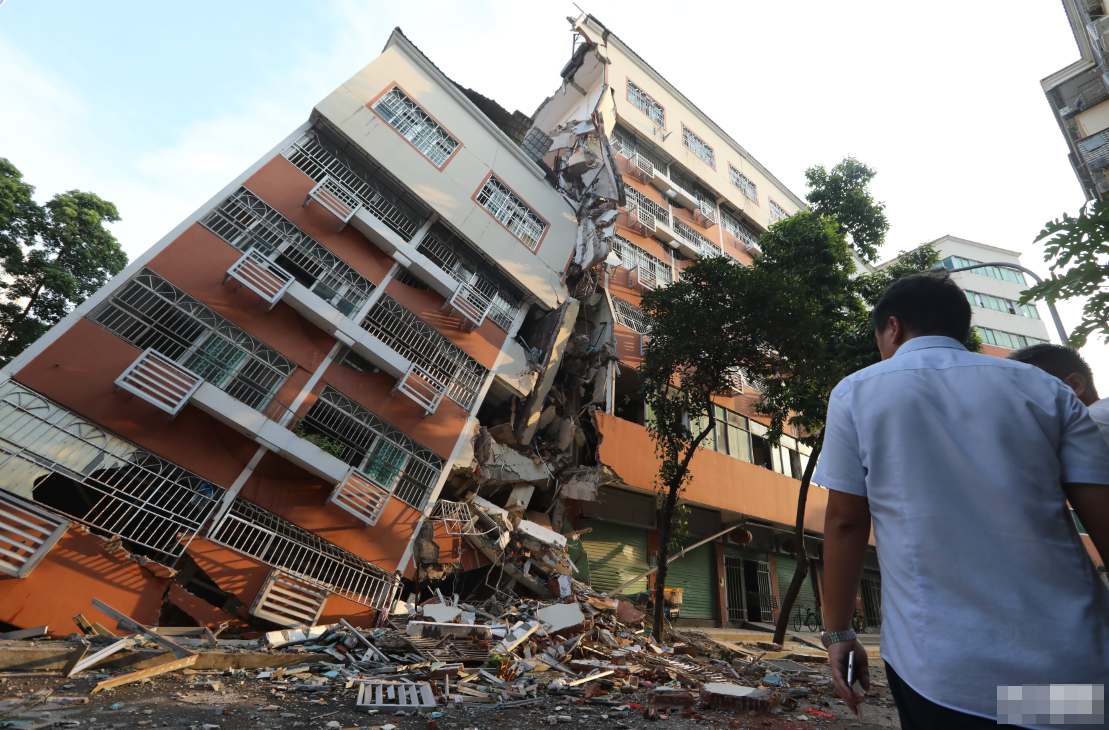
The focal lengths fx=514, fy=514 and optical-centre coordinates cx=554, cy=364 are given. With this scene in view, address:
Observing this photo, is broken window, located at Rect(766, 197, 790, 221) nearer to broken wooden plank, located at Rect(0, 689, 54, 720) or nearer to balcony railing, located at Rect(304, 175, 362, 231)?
balcony railing, located at Rect(304, 175, 362, 231)

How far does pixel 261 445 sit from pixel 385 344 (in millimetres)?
3442

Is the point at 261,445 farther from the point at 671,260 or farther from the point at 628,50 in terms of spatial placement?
the point at 628,50

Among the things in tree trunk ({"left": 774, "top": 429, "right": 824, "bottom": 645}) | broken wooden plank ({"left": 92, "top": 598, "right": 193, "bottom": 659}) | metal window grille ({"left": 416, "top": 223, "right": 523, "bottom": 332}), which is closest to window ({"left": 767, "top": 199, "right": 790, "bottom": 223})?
tree trunk ({"left": 774, "top": 429, "right": 824, "bottom": 645})

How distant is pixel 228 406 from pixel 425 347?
15.2 ft

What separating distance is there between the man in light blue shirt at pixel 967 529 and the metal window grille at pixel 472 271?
12.8m

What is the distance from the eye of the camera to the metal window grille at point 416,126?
13984 mm

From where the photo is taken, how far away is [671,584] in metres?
16.0

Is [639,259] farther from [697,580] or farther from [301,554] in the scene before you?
[301,554]

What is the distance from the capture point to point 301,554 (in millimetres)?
9695

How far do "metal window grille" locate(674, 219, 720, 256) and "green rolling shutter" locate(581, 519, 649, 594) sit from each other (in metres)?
12.8

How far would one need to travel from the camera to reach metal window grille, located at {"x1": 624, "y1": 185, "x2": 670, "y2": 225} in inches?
816

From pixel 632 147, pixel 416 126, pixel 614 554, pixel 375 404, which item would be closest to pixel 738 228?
pixel 632 147

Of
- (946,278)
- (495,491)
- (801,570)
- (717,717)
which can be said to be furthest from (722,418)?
(946,278)

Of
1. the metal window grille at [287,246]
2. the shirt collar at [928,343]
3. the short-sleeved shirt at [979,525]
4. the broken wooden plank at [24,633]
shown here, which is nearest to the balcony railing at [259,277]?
the metal window grille at [287,246]
